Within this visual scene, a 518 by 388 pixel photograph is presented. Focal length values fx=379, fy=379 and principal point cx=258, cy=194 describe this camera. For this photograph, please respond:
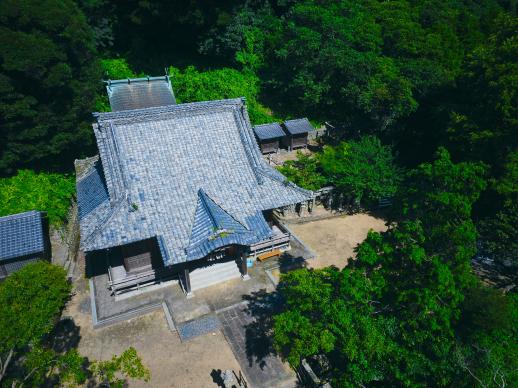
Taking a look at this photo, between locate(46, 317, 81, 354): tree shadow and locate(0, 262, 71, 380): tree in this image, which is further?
locate(46, 317, 81, 354): tree shadow

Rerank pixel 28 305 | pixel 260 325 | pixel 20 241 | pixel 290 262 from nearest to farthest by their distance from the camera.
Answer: pixel 28 305 < pixel 260 325 < pixel 20 241 < pixel 290 262

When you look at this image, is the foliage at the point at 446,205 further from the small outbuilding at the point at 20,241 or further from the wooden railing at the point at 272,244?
the small outbuilding at the point at 20,241

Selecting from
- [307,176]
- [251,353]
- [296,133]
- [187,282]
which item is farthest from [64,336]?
[296,133]

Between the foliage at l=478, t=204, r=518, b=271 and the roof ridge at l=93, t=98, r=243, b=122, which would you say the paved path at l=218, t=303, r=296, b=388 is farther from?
the foliage at l=478, t=204, r=518, b=271

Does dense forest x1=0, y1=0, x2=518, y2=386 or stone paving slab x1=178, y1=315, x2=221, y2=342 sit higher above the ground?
dense forest x1=0, y1=0, x2=518, y2=386

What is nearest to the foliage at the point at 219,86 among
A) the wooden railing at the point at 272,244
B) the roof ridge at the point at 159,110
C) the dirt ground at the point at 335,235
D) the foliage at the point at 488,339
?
the roof ridge at the point at 159,110

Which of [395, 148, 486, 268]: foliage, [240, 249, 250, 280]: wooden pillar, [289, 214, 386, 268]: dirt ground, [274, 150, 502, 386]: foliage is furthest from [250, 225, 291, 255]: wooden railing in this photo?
[395, 148, 486, 268]: foliage

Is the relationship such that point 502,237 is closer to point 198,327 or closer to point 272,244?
point 272,244
